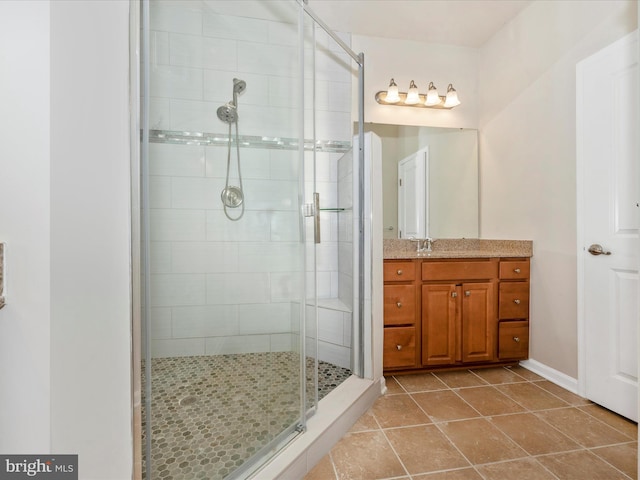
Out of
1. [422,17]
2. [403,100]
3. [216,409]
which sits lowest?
[216,409]

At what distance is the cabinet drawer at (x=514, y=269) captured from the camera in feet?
7.18

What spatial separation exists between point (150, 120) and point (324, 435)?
1376mm

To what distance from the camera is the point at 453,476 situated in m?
1.24

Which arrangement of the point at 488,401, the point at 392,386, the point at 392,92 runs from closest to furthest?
the point at 488,401, the point at 392,386, the point at 392,92

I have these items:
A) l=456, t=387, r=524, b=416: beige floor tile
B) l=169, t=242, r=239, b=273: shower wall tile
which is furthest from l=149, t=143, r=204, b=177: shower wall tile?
l=456, t=387, r=524, b=416: beige floor tile

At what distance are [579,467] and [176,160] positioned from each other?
76.3 inches

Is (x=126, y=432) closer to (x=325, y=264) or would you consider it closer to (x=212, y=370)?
(x=212, y=370)

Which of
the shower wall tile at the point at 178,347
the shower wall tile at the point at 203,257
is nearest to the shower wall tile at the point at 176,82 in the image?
the shower wall tile at the point at 203,257

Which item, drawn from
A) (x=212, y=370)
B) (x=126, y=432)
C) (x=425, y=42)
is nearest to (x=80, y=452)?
(x=126, y=432)

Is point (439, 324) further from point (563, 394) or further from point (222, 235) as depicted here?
point (222, 235)

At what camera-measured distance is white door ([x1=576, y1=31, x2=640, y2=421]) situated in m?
1.57

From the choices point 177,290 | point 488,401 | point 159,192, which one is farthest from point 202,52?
point 488,401

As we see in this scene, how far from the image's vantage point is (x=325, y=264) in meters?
2.44

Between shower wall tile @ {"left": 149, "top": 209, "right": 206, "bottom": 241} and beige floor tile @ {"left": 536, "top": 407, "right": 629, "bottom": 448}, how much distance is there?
6.22 ft
